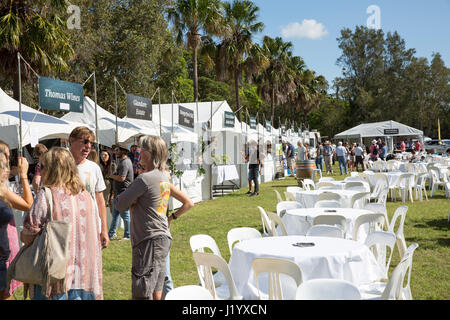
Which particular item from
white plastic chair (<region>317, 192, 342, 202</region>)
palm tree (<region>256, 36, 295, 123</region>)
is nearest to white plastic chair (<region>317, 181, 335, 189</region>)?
white plastic chair (<region>317, 192, 342, 202</region>)

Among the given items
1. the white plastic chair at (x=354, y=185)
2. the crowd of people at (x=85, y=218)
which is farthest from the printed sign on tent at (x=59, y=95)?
the white plastic chair at (x=354, y=185)

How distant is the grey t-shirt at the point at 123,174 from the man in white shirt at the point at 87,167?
3.38 metres

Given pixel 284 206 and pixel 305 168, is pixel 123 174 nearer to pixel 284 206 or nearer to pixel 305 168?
pixel 284 206

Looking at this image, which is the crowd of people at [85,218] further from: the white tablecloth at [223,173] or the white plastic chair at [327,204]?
the white tablecloth at [223,173]

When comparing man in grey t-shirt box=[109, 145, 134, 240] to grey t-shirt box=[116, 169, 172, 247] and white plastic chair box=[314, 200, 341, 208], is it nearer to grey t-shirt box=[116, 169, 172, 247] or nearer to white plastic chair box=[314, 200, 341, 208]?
white plastic chair box=[314, 200, 341, 208]

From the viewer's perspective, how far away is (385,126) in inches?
1099

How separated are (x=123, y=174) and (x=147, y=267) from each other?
180 inches

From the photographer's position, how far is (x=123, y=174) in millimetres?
7551

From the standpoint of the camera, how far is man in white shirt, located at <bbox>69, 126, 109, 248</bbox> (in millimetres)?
3828

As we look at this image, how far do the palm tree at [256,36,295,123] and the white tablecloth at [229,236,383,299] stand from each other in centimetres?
3083

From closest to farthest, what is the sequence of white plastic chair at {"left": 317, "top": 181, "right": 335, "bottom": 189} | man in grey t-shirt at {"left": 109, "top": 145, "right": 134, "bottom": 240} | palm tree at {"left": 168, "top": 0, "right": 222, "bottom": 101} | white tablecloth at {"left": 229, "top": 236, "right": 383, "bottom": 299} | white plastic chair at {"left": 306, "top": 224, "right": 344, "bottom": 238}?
white tablecloth at {"left": 229, "top": 236, "right": 383, "bottom": 299}, white plastic chair at {"left": 306, "top": 224, "right": 344, "bottom": 238}, man in grey t-shirt at {"left": 109, "top": 145, "right": 134, "bottom": 240}, white plastic chair at {"left": 317, "top": 181, "right": 335, "bottom": 189}, palm tree at {"left": 168, "top": 0, "right": 222, "bottom": 101}

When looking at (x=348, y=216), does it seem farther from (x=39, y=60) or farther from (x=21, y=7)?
(x=21, y=7)

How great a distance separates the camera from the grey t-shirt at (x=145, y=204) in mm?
3186
